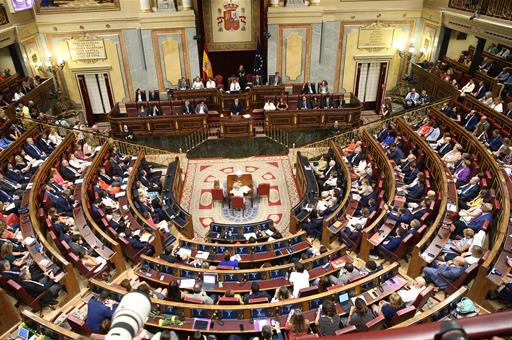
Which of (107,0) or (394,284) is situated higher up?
(107,0)

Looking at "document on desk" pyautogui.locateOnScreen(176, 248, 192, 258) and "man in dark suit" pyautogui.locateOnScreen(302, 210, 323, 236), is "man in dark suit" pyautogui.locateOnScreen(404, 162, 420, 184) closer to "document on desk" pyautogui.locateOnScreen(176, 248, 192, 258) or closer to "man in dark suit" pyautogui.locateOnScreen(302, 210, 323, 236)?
"man in dark suit" pyautogui.locateOnScreen(302, 210, 323, 236)

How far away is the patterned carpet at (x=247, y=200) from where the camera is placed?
9867 millimetres

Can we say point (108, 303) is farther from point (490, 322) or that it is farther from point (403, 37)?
point (403, 37)

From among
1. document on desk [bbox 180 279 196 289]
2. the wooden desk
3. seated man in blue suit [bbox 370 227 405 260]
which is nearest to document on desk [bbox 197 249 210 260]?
document on desk [bbox 180 279 196 289]

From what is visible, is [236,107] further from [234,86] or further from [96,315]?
[96,315]

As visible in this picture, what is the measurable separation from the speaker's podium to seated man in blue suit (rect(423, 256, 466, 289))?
7.95 metres

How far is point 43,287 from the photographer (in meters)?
6.30

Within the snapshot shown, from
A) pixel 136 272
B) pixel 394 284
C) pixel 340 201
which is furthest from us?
pixel 340 201

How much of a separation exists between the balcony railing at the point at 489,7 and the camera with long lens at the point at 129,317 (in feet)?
41.9

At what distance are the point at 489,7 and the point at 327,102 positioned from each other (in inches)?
226

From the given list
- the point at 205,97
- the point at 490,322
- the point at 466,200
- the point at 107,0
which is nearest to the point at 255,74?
the point at 205,97

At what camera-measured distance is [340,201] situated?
910 centimetres

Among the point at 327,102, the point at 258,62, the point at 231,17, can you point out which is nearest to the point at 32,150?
the point at 258,62

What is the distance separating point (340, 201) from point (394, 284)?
10.8 feet
